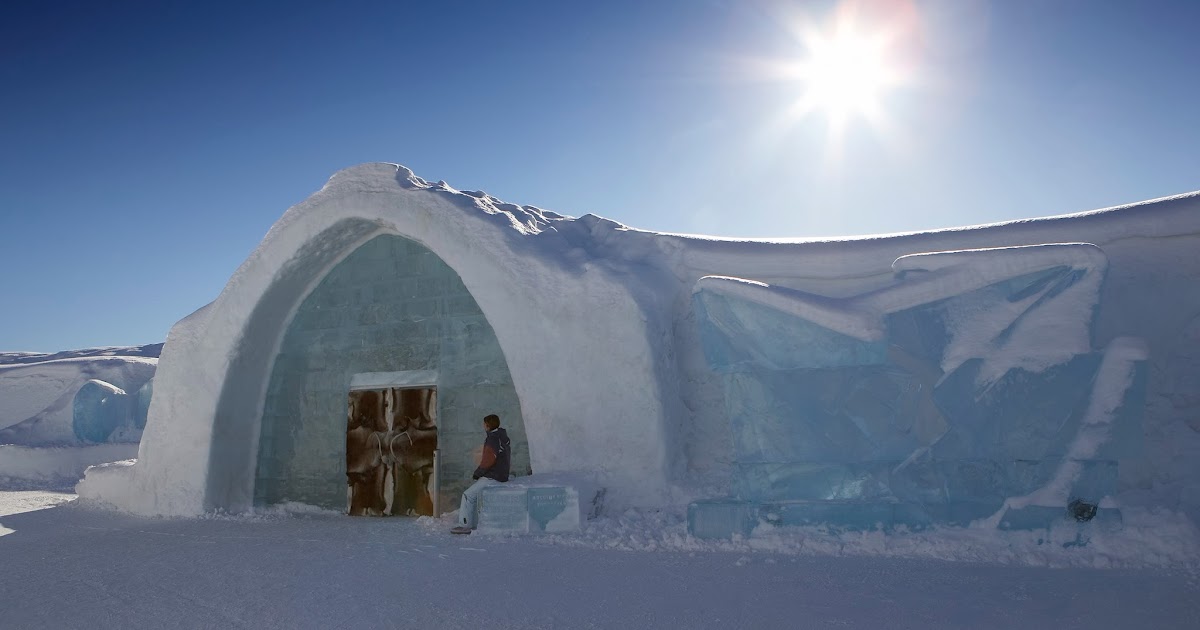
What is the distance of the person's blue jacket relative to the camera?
6211mm

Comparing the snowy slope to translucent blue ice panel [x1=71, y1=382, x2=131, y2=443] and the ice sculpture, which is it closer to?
translucent blue ice panel [x1=71, y1=382, x2=131, y2=443]

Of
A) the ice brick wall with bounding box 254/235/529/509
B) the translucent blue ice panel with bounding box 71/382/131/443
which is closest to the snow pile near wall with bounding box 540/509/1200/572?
the ice brick wall with bounding box 254/235/529/509

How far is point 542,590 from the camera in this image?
3967 mm

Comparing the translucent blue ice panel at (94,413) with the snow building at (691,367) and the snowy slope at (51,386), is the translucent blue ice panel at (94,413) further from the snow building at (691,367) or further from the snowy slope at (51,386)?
the snow building at (691,367)

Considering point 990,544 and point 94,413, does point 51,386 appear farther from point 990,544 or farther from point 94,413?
point 990,544

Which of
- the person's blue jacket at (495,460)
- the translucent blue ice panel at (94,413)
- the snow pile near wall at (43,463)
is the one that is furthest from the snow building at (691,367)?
the translucent blue ice panel at (94,413)

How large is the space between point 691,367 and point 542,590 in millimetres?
3313

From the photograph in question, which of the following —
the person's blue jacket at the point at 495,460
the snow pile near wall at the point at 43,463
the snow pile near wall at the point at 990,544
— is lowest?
the snow pile near wall at the point at 43,463

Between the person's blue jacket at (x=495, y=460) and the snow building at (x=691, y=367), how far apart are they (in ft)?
1.59

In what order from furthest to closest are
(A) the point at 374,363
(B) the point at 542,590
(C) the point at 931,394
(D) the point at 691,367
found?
(A) the point at 374,363
(D) the point at 691,367
(C) the point at 931,394
(B) the point at 542,590

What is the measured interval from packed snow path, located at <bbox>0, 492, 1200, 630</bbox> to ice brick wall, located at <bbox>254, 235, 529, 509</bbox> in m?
1.93

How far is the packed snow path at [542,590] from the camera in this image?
3379 millimetres

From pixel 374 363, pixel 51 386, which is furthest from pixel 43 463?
pixel 374 363

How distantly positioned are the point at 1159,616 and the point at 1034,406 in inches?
70.4
